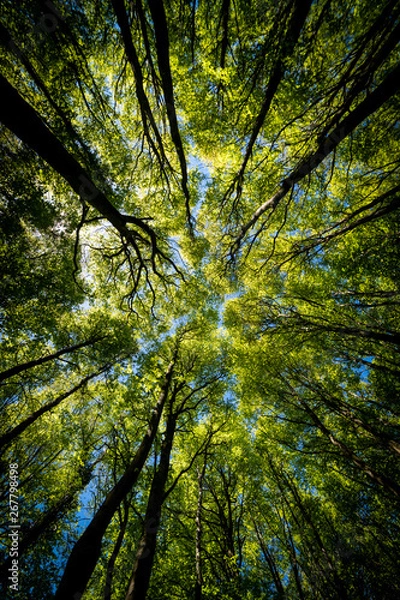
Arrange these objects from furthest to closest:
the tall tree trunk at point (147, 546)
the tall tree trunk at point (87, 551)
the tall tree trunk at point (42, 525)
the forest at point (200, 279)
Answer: the tall tree trunk at point (42, 525)
the forest at point (200, 279)
the tall tree trunk at point (147, 546)
the tall tree trunk at point (87, 551)

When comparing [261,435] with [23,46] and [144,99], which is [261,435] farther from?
[23,46]

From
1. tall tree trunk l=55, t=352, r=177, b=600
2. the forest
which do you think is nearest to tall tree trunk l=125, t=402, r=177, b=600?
the forest

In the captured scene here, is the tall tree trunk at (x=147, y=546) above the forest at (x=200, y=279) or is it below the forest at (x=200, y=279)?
below

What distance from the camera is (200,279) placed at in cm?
964

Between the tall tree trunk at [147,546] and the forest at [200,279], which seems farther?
the forest at [200,279]

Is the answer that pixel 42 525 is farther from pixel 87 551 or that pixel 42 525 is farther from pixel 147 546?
pixel 87 551

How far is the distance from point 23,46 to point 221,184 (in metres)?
5.26

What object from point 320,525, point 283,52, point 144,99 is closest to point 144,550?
point 144,99

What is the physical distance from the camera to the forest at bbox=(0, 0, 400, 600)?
11.7ft

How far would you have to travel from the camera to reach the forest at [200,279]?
3553mm
